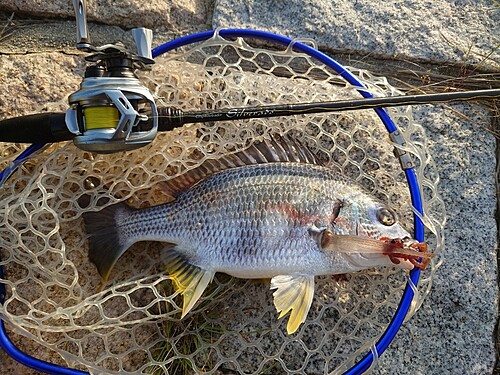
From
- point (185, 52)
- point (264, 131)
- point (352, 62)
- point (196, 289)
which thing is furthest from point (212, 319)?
point (352, 62)

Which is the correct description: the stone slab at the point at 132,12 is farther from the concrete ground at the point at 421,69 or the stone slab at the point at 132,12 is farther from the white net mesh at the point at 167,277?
the white net mesh at the point at 167,277

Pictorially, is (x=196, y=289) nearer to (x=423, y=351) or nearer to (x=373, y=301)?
(x=373, y=301)

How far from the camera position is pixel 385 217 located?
1943mm

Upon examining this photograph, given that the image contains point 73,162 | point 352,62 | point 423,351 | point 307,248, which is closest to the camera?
point 307,248

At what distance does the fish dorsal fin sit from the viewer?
2.04 meters

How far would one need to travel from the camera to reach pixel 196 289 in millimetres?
1954

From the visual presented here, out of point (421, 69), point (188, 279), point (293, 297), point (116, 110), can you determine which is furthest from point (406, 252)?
point (116, 110)

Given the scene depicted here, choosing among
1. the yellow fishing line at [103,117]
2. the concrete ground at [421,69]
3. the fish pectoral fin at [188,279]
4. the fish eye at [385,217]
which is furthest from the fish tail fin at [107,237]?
the fish eye at [385,217]

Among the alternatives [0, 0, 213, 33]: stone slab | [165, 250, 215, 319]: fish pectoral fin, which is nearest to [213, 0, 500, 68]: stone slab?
[0, 0, 213, 33]: stone slab

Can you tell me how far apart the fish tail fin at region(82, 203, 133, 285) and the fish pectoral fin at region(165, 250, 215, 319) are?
19 centimetres

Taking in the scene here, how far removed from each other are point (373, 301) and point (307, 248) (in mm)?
430

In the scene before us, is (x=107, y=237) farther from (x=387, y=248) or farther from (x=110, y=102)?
(x=387, y=248)

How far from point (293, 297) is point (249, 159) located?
53cm

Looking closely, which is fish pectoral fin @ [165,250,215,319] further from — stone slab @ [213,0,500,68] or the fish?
stone slab @ [213,0,500,68]
